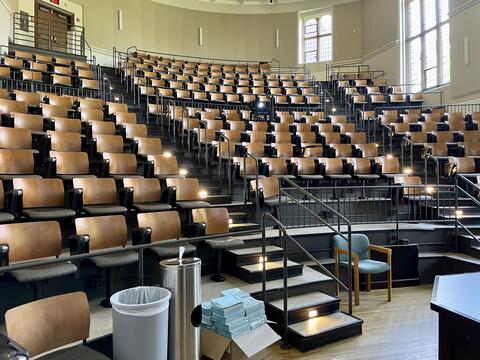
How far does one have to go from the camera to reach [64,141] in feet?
17.1

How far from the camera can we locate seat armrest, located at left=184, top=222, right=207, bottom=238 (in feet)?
13.5

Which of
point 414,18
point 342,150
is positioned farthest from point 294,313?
point 414,18

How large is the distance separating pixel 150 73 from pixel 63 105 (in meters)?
4.59

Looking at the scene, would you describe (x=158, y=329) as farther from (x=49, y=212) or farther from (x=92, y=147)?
(x=92, y=147)

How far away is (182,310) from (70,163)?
2.98 meters

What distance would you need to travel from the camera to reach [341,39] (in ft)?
49.5

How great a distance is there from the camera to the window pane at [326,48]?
15.3m

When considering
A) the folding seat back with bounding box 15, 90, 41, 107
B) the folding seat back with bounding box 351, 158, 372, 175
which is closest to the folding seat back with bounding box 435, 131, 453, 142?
the folding seat back with bounding box 351, 158, 372, 175

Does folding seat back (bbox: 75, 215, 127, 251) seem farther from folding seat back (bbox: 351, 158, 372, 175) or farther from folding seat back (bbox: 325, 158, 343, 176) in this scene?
folding seat back (bbox: 351, 158, 372, 175)

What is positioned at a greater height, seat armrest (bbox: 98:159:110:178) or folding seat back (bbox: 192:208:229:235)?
seat armrest (bbox: 98:159:110:178)

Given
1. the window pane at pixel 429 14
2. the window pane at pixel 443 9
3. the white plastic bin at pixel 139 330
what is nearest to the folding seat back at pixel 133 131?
the white plastic bin at pixel 139 330

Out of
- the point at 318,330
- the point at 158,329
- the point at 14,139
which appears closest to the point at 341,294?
the point at 318,330

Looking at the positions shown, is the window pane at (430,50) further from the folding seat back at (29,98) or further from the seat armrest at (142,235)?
the seat armrest at (142,235)

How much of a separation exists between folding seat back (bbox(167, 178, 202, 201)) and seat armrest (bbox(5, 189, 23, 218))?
5.43ft
